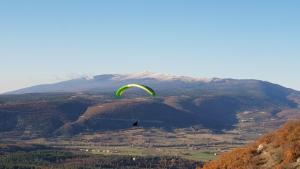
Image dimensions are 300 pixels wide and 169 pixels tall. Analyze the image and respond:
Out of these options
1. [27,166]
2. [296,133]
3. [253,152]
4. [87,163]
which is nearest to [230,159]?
[253,152]

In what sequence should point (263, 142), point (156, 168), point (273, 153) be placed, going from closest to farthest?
point (273, 153) → point (263, 142) → point (156, 168)

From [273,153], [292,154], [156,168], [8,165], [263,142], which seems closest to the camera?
[292,154]

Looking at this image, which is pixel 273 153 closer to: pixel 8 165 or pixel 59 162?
pixel 8 165

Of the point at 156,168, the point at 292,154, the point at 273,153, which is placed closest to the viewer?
the point at 292,154

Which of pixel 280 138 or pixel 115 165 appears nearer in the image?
pixel 280 138

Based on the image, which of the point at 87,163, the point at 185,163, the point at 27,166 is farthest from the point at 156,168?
the point at 27,166

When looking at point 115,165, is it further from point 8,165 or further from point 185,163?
point 8,165
